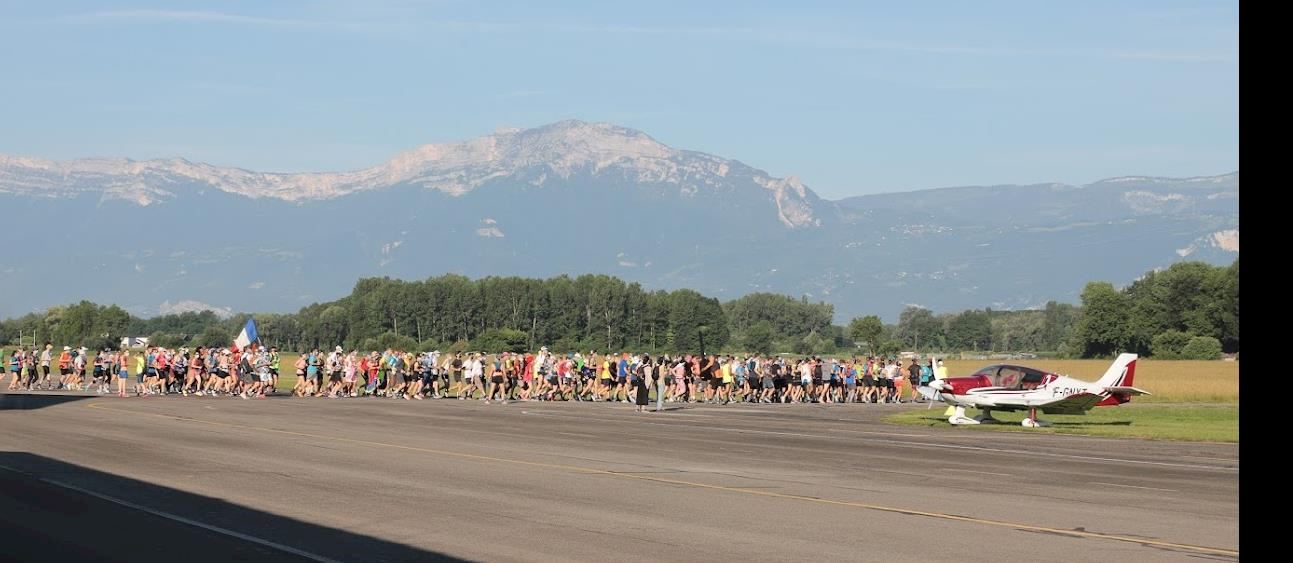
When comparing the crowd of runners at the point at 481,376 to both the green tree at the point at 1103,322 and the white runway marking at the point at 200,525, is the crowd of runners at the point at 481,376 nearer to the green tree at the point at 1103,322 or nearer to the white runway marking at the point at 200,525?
the white runway marking at the point at 200,525

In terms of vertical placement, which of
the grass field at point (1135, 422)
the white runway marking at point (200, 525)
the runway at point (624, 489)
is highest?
the grass field at point (1135, 422)

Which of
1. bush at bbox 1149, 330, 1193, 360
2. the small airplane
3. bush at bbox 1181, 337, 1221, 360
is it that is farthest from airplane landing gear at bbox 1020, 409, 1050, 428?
bush at bbox 1149, 330, 1193, 360

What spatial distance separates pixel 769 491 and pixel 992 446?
1162cm

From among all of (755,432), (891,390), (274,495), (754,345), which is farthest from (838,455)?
(754,345)

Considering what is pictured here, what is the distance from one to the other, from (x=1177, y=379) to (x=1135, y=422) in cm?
3722

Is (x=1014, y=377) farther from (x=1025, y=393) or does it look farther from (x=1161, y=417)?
A: (x=1161, y=417)

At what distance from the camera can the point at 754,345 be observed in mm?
197000

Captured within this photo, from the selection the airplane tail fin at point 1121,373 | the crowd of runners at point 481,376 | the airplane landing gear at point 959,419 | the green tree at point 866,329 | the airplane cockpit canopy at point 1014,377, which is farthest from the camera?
the green tree at point 866,329

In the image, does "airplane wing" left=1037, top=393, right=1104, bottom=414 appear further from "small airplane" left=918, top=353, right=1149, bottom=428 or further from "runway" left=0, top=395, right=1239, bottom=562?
"runway" left=0, top=395, right=1239, bottom=562

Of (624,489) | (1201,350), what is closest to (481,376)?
(624,489)

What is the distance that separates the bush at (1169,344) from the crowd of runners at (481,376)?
238ft

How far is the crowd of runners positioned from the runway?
16.1 meters

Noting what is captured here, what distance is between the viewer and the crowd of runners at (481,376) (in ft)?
161

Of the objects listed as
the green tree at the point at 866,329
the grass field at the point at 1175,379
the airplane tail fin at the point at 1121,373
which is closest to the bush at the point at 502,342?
the green tree at the point at 866,329
